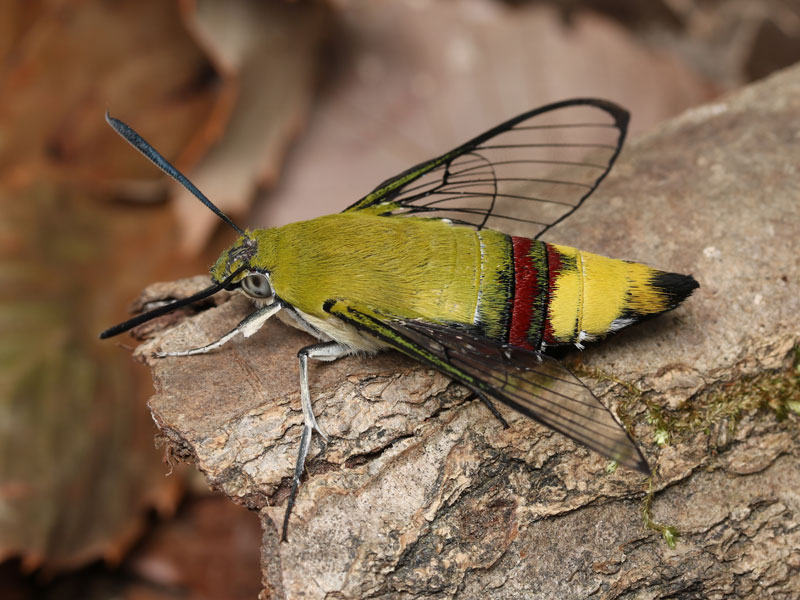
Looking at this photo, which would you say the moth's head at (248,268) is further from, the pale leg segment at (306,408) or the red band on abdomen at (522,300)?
the red band on abdomen at (522,300)

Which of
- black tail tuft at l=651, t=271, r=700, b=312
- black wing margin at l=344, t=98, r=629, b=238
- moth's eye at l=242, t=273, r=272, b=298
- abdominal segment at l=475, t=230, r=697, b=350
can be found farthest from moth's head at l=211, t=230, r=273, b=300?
A: black tail tuft at l=651, t=271, r=700, b=312

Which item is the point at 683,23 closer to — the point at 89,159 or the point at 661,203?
the point at 661,203

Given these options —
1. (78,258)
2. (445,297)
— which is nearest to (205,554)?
(78,258)

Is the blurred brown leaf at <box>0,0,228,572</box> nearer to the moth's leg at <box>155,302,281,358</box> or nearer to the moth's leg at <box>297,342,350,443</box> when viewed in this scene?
the moth's leg at <box>155,302,281,358</box>

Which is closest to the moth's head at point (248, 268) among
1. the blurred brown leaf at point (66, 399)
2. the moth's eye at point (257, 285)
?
the moth's eye at point (257, 285)

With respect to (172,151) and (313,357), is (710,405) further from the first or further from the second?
(172,151)

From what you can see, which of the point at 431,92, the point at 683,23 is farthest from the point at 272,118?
the point at 683,23
